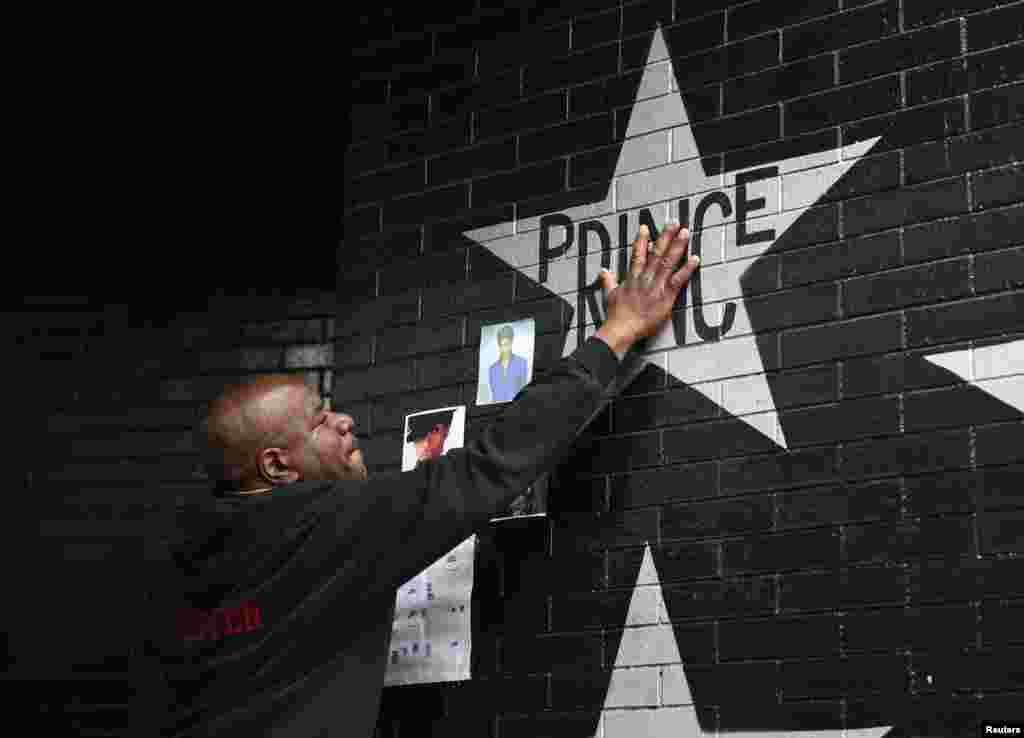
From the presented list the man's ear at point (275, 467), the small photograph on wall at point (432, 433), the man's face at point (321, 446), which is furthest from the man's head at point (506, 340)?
the man's ear at point (275, 467)

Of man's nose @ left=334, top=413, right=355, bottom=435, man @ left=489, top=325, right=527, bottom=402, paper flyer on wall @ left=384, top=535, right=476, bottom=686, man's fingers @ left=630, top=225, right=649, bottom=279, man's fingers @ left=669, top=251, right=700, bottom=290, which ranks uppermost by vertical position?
man's fingers @ left=630, top=225, right=649, bottom=279

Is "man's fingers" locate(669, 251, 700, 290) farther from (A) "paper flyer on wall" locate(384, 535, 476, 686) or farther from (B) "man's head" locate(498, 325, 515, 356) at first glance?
(A) "paper flyer on wall" locate(384, 535, 476, 686)

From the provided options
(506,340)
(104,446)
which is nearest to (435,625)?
(506,340)

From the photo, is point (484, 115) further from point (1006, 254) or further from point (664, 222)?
point (1006, 254)

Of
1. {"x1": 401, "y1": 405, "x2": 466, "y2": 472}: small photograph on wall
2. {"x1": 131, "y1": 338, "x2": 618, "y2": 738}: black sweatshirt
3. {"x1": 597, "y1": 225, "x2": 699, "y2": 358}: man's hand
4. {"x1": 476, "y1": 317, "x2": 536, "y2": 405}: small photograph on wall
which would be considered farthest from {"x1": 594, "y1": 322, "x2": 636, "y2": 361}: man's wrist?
{"x1": 401, "y1": 405, "x2": 466, "y2": 472}: small photograph on wall

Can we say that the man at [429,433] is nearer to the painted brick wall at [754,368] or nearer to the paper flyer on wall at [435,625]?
the painted brick wall at [754,368]

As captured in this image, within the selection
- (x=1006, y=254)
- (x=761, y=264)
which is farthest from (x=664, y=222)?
(x=1006, y=254)

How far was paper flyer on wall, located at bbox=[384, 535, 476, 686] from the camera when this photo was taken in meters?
4.74

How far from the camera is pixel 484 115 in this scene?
5.21 metres

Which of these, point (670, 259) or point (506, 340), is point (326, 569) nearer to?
point (506, 340)

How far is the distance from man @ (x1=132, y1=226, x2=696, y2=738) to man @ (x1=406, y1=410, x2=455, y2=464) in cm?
62

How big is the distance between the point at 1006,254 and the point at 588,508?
4.23 ft

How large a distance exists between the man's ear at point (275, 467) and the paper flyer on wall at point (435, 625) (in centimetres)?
52

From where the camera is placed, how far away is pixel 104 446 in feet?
20.9
